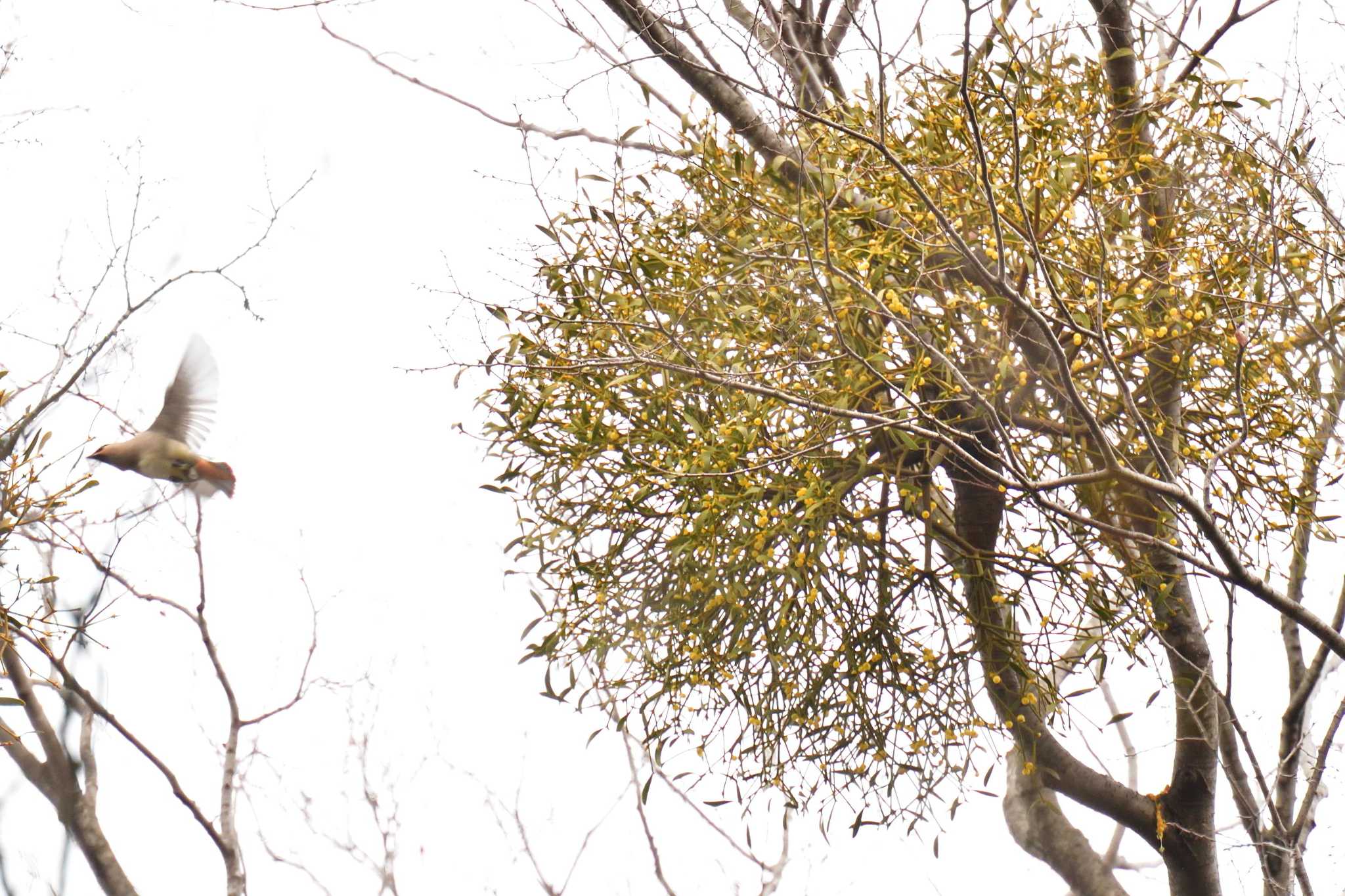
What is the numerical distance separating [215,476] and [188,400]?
0.41ft

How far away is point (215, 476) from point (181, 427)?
0.09 metres

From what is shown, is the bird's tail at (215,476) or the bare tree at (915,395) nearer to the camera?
the bare tree at (915,395)

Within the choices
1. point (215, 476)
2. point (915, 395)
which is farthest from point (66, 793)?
point (915, 395)

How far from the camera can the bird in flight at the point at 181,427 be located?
5.91 ft

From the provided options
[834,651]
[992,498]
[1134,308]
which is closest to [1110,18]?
[1134,308]

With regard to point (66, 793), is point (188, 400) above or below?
above

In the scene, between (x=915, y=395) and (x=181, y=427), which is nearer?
(x=915, y=395)

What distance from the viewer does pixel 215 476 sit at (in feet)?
6.15

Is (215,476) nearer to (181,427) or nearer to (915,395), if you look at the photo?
(181,427)

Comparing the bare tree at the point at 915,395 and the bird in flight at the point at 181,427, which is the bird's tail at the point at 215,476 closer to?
the bird in flight at the point at 181,427

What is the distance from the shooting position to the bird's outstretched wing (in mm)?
1825

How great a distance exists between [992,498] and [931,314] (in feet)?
0.94

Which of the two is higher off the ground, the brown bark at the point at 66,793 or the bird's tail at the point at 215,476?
the bird's tail at the point at 215,476

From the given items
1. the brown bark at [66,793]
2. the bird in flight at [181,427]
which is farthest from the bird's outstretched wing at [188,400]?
the brown bark at [66,793]
